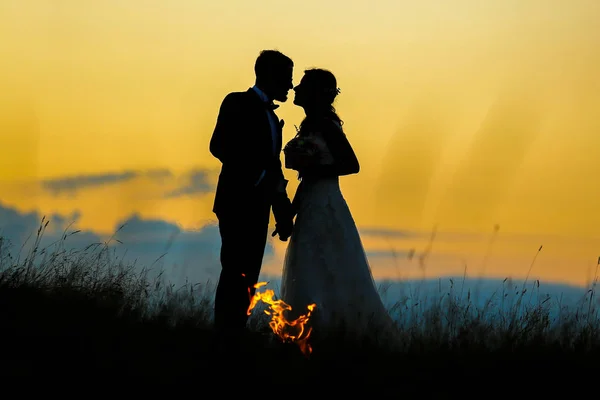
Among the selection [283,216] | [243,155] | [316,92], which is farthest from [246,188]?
[316,92]

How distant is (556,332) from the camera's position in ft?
32.9

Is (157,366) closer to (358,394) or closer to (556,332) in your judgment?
(358,394)

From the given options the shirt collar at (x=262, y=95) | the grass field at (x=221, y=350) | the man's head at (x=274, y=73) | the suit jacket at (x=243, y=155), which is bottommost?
the grass field at (x=221, y=350)

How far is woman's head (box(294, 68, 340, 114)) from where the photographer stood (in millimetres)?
9766

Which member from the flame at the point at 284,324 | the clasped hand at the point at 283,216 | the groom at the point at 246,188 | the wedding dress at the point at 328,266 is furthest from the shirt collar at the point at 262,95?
the flame at the point at 284,324

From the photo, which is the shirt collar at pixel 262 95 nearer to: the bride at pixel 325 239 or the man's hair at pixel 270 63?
the man's hair at pixel 270 63

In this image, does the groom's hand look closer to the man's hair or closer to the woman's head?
the woman's head

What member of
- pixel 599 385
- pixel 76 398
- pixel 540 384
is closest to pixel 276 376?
pixel 76 398

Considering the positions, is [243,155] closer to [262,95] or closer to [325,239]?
[262,95]

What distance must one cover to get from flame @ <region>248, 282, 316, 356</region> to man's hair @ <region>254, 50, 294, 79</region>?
7.24ft

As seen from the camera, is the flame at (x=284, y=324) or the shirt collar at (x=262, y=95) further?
the shirt collar at (x=262, y=95)

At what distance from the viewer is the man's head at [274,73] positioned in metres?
9.64

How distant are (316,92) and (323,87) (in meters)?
0.09

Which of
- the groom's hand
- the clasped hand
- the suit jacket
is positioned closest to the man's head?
the suit jacket
